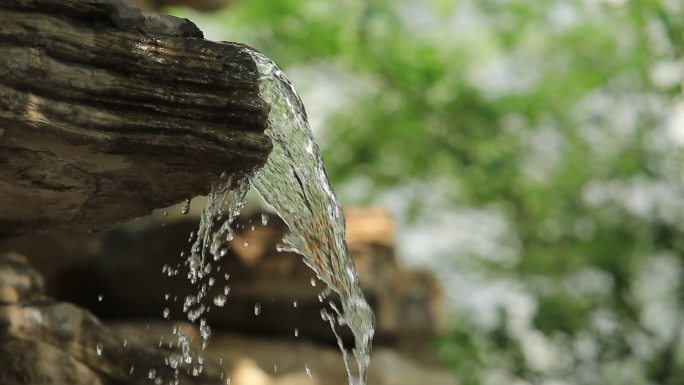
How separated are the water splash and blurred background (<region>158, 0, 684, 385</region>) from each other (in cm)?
521

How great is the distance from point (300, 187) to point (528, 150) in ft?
21.0

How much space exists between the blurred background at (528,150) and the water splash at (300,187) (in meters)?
5.21

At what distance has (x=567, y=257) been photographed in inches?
336

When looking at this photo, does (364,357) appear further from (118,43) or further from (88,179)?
(118,43)

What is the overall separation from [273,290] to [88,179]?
3165mm

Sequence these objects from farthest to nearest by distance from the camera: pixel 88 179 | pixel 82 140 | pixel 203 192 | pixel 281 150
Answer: pixel 281 150, pixel 203 192, pixel 88 179, pixel 82 140

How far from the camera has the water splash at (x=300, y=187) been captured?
2.76 m

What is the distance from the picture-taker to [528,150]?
902 centimetres

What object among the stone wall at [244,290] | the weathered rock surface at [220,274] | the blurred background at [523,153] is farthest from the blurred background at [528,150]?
the weathered rock surface at [220,274]

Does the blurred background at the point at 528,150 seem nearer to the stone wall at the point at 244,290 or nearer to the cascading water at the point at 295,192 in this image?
the stone wall at the point at 244,290

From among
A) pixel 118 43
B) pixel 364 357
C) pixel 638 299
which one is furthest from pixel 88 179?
pixel 638 299

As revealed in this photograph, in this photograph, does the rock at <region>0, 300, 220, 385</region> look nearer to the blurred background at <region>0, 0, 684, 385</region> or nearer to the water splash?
the water splash

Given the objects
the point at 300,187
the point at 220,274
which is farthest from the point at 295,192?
the point at 220,274

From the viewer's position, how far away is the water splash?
9.04ft
